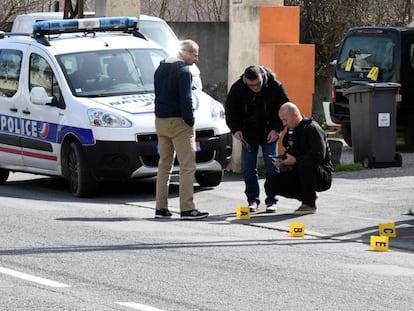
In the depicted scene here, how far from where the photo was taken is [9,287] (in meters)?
9.10

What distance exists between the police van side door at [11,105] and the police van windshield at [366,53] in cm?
683

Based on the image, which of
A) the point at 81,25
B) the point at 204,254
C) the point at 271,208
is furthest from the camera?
the point at 81,25

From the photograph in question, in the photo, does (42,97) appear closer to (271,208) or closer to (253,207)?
(253,207)

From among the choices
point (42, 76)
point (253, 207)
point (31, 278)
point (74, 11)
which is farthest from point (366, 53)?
point (31, 278)

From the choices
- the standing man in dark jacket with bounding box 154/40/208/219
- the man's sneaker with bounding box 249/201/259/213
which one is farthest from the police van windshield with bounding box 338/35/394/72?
the standing man in dark jacket with bounding box 154/40/208/219

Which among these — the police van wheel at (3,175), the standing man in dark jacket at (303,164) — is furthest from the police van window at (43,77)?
the standing man in dark jacket at (303,164)

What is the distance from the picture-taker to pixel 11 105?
16.5 m

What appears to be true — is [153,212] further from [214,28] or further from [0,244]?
[214,28]

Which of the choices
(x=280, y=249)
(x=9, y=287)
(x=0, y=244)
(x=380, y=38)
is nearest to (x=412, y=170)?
(x=380, y=38)

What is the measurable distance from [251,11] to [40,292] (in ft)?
31.2

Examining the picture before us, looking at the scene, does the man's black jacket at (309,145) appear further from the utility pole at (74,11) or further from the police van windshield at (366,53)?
the utility pole at (74,11)

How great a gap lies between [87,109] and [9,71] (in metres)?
2.09

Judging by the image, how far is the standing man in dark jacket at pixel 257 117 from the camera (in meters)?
13.8

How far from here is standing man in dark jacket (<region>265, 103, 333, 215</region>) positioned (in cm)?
1333
